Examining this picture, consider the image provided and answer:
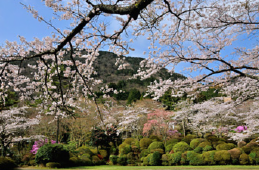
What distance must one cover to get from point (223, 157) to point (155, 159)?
4.17m

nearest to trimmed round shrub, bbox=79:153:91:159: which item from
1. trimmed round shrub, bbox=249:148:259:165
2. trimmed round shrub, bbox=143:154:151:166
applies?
trimmed round shrub, bbox=143:154:151:166

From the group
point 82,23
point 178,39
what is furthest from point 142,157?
point 82,23

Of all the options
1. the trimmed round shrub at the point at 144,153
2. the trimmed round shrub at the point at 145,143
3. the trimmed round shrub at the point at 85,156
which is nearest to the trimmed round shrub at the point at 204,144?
the trimmed round shrub at the point at 144,153

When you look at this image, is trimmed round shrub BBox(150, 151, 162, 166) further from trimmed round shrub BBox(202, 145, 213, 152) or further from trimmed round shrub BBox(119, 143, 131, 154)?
Answer: trimmed round shrub BBox(202, 145, 213, 152)

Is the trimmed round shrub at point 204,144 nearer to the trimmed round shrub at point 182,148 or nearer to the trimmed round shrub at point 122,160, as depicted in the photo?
the trimmed round shrub at point 182,148

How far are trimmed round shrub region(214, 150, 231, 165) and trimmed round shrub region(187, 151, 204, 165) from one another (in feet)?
2.83

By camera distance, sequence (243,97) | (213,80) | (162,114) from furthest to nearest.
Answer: (162,114) → (243,97) → (213,80)

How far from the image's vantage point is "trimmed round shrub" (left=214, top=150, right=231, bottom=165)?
11.2 m

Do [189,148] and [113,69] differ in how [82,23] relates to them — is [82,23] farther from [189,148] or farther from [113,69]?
[113,69]

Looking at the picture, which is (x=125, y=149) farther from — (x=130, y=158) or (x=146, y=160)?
(x=146, y=160)

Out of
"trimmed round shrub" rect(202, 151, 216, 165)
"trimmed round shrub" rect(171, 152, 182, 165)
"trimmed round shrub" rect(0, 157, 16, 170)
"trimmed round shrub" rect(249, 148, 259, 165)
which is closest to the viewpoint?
"trimmed round shrub" rect(0, 157, 16, 170)

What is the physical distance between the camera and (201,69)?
21.8 ft

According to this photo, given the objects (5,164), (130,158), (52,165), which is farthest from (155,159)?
(5,164)

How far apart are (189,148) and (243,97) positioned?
6.88 meters
